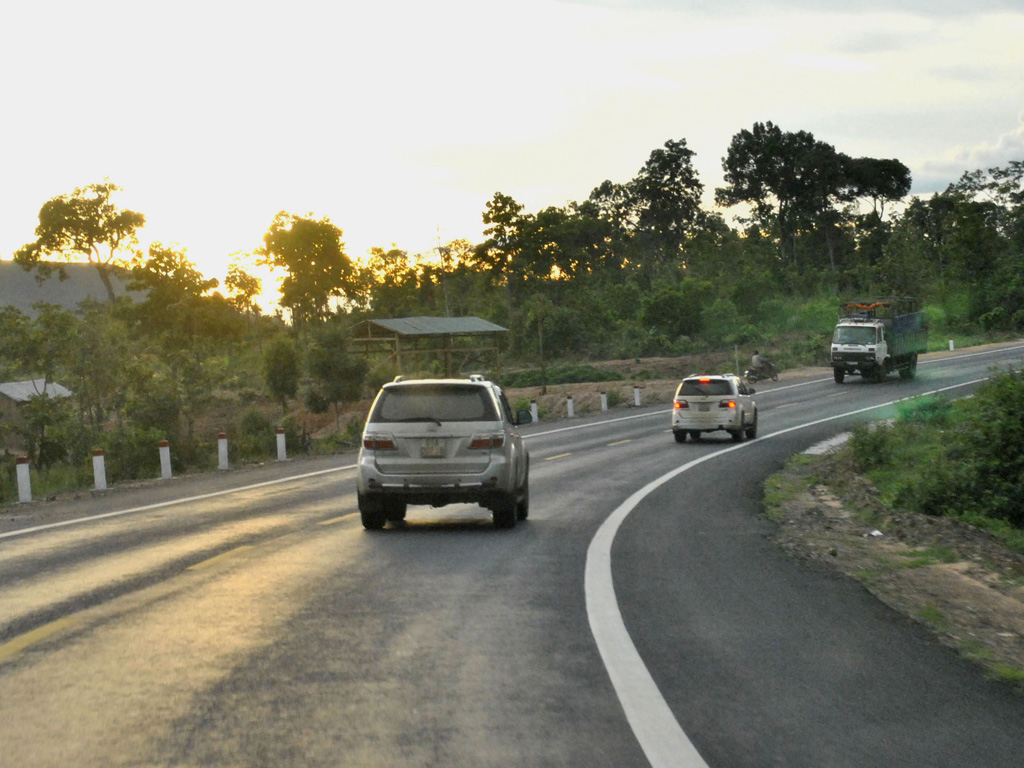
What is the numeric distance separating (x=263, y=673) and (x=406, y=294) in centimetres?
9601

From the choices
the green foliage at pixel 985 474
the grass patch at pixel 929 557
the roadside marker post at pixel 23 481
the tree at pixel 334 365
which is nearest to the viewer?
the grass patch at pixel 929 557

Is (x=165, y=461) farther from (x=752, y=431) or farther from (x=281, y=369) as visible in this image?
(x=281, y=369)

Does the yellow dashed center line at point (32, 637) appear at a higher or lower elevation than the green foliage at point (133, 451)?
higher

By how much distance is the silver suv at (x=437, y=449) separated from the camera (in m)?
14.3

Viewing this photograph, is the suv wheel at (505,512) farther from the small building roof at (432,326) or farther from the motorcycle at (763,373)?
the motorcycle at (763,373)

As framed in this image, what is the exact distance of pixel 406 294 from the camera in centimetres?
10231

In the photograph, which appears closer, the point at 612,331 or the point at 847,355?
the point at 847,355

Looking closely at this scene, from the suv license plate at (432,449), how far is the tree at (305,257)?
→ 84195 mm

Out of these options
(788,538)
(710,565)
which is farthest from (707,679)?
(788,538)

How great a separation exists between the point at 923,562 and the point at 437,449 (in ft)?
17.9

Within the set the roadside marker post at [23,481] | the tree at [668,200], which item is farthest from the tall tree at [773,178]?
the roadside marker post at [23,481]

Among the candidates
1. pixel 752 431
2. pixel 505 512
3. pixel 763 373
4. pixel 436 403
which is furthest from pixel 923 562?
pixel 763 373

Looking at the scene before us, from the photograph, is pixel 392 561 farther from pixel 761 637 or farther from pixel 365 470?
pixel 761 637

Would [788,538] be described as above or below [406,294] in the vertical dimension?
below
